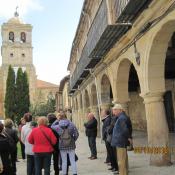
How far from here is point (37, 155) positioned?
7.77 metres

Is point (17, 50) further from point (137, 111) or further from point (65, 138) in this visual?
point (65, 138)

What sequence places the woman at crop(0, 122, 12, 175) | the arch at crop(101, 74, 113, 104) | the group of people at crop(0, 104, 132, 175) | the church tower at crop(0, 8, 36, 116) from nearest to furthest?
the woman at crop(0, 122, 12, 175) < the group of people at crop(0, 104, 132, 175) < the arch at crop(101, 74, 113, 104) < the church tower at crop(0, 8, 36, 116)

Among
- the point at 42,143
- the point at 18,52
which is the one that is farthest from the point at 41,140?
the point at 18,52

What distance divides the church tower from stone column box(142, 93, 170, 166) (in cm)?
7265

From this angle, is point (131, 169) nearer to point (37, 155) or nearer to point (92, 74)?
point (37, 155)

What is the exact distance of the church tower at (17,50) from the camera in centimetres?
8188

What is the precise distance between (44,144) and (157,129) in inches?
119

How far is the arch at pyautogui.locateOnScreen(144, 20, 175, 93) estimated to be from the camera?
28.7 ft

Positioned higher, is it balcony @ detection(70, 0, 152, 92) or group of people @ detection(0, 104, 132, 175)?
balcony @ detection(70, 0, 152, 92)

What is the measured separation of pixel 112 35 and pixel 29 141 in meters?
4.37

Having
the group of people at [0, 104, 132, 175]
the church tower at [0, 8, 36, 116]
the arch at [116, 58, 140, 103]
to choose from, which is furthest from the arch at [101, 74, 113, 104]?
the church tower at [0, 8, 36, 116]

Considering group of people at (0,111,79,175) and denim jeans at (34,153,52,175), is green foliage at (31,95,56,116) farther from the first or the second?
denim jeans at (34,153,52,175)

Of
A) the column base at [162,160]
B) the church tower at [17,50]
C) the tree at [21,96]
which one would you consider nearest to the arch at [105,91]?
the column base at [162,160]

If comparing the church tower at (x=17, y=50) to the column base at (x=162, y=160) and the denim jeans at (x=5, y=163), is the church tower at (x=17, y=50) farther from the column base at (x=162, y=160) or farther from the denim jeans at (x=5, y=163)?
the denim jeans at (x=5, y=163)
